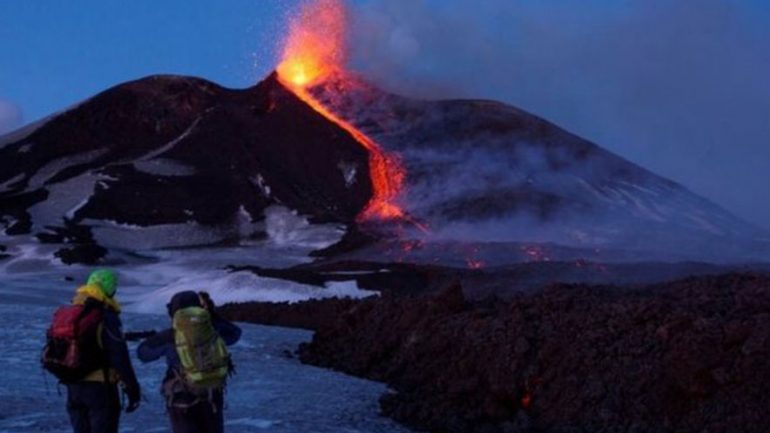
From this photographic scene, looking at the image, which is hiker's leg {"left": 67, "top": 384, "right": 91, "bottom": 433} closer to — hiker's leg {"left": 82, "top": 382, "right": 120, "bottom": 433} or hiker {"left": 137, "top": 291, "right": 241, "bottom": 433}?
hiker's leg {"left": 82, "top": 382, "right": 120, "bottom": 433}

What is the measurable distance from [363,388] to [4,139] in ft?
266

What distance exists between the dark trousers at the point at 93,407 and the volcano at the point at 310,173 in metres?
56.3

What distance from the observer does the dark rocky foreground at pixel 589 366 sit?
1124cm

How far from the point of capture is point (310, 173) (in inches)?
3221

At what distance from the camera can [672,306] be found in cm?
1348

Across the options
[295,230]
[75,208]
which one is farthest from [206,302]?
[75,208]

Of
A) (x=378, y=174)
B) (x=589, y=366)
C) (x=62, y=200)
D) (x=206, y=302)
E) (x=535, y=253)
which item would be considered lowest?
(x=589, y=366)

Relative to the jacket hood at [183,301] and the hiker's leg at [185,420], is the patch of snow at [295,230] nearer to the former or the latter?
the hiker's leg at [185,420]

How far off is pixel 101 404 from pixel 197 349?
1.00 m

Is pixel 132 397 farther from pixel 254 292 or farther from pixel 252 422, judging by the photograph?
pixel 254 292

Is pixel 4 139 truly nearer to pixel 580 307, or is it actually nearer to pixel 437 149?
pixel 437 149

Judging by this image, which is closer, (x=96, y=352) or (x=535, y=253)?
(x=96, y=352)

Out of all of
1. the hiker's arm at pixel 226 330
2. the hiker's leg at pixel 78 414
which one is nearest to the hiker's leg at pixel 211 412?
the hiker's arm at pixel 226 330

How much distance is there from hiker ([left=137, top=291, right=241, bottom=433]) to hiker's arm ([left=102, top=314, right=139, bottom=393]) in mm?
149
